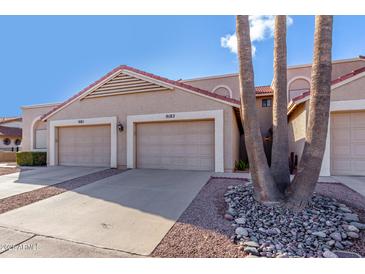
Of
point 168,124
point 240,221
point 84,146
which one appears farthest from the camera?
point 84,146

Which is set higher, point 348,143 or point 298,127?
point 298,127

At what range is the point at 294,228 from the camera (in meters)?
3.76

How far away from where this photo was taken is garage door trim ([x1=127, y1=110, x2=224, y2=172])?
883 cm

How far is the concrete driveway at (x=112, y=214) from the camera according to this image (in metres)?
3.60

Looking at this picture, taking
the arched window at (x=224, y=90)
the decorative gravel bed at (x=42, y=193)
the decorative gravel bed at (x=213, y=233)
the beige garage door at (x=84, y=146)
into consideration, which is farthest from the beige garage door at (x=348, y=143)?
the beige garage door at (x=84, y=146)

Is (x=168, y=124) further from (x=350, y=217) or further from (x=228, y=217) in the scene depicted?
(x=350, y=217)

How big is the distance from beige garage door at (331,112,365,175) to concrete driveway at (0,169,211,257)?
18.0ft

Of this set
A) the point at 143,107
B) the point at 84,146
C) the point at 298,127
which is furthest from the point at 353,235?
the point at 84,146

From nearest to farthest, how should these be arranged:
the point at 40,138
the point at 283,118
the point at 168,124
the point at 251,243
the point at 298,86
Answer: the point at 251,243
the point at 283,118
the point at 168,124
the point at 298,86
the point at 40,138

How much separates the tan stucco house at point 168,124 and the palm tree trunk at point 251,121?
4.17 m

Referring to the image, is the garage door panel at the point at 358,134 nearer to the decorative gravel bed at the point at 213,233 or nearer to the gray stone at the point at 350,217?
the decorative gravel bed at the point at 213,233

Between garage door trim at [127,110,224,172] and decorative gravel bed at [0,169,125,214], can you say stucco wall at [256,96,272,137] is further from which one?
decorative gravel bed at [0,169,125,214]

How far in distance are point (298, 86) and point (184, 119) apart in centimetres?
889
